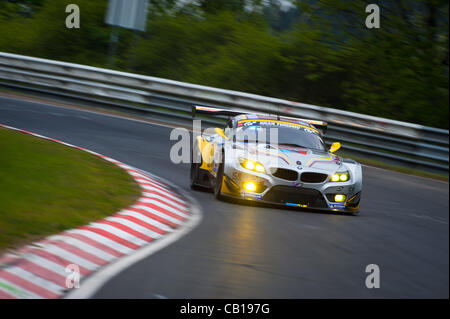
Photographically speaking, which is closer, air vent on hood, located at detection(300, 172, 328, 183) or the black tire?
air vent on hood, located at detection(300, 172, 328, 183)

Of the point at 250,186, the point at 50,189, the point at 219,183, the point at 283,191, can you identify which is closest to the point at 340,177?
the point at 283,191

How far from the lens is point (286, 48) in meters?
20.2

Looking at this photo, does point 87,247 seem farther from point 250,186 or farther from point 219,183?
point 219,183

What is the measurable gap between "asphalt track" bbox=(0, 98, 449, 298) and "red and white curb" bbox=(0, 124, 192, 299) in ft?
1.09

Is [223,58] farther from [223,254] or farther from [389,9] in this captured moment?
[223,254]

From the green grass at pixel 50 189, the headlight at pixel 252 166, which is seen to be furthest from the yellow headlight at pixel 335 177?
the green grass at pixel 50 189

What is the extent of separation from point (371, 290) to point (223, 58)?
1692cm

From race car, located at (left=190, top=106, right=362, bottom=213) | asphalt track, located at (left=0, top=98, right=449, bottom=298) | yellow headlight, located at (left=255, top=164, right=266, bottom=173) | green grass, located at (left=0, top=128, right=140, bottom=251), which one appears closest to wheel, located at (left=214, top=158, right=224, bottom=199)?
race car, located at (left=190, top=106, right=362, bottom=213)

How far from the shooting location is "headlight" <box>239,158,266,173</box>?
344 inches

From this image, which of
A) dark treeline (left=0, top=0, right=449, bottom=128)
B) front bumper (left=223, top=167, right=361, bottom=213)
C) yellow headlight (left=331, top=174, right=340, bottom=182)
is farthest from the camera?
dark treeline (left=0, top=0, right=449, bottom=128)

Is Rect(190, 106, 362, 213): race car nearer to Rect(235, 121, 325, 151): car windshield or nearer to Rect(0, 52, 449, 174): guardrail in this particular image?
Rect(235, 121, 325, 151): car windshield

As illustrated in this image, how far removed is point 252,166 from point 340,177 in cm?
116

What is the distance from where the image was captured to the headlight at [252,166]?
874 centimetres

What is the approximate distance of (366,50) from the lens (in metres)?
18.8
